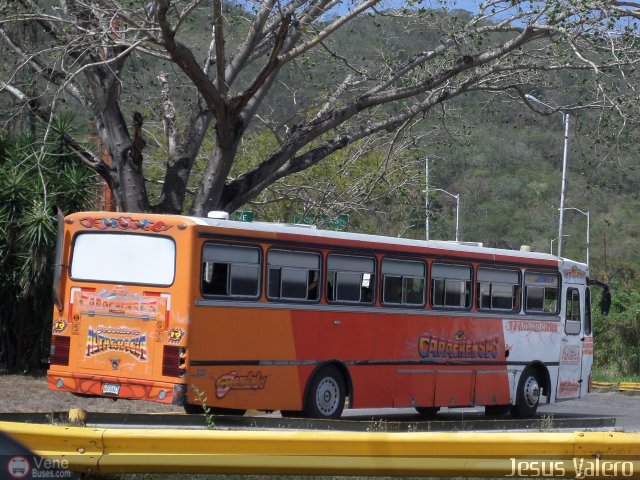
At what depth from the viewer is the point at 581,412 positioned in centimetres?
2238

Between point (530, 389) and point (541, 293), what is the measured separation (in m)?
1.79

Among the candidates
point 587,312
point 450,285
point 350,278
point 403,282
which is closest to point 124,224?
point 350,278

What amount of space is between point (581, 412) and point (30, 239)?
12055 millimetres

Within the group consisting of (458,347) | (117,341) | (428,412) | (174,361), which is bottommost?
(428,412)

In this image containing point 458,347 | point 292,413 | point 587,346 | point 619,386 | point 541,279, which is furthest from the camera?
point 619,386

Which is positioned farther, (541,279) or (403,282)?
(541,279)

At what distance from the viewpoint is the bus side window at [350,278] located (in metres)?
15.4

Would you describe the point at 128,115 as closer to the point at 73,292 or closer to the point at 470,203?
the point at 73,292

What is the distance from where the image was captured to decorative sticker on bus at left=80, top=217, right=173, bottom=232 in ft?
45.4

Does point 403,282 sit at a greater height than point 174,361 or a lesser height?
greater

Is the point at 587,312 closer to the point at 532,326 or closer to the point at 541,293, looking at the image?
the point at 541,293

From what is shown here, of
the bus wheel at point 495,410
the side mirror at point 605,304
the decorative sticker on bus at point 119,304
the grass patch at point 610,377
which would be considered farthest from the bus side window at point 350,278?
the grass patch at point 610,377

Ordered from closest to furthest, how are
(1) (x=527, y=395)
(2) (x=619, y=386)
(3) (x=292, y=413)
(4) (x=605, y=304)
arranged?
1. (3) (x=292, y=413)
2. (1) (x=527, y=395)
3. (4) (x=605, y=304)
4. (2) (x=619, y=386)

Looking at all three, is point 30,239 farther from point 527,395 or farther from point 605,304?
point 605,304
